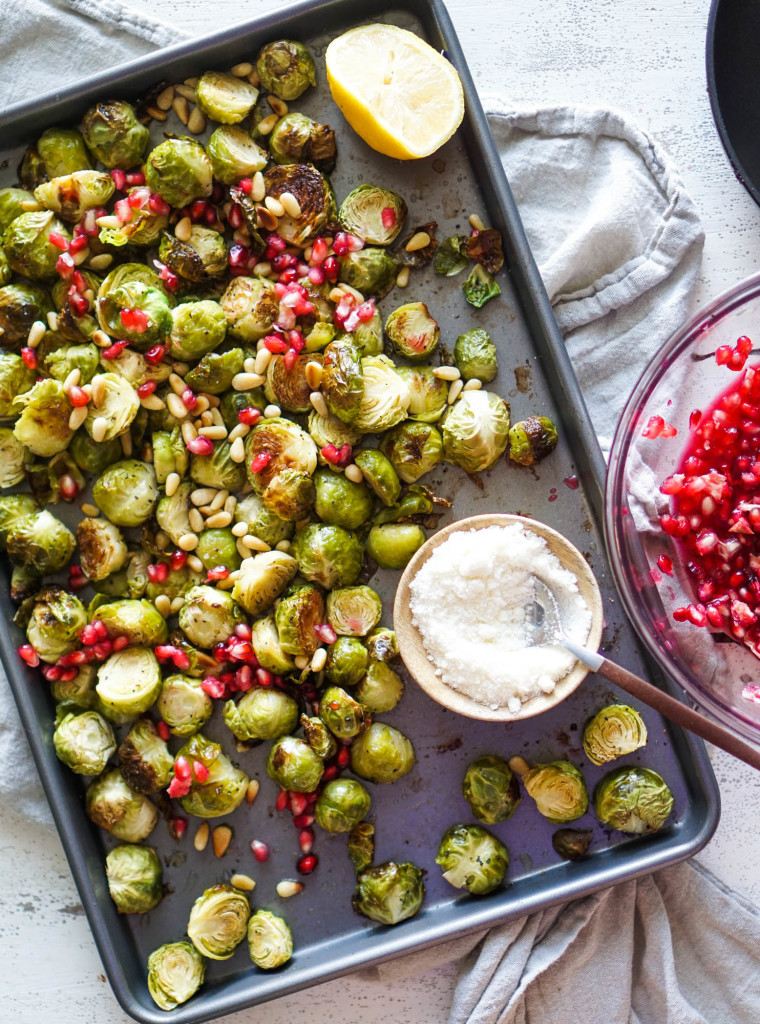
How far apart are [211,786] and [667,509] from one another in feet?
5.75

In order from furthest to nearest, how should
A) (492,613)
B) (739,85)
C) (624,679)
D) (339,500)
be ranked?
1. (739,85)
2. (339,500)
3. (492,613)
4. (624,679)

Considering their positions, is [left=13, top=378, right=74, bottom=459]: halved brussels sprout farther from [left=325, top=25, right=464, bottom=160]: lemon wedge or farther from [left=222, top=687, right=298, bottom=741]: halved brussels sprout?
[left=325, top=25, right=464, bottom=160]: lemon wedge

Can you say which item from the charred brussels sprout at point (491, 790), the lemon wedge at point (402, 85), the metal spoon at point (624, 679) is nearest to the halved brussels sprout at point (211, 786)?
the charred brussels sprout at point (491, 790)

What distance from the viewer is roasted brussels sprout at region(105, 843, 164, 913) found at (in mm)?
3146

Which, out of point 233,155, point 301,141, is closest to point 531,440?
point 301,141

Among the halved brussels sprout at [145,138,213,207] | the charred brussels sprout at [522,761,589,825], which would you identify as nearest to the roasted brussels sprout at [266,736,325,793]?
the charred brussels sprout at [522,761,589,825]

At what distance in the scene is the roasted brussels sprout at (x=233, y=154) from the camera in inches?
126

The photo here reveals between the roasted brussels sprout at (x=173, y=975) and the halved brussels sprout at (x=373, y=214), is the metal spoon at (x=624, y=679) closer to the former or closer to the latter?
the halved brussels sprout at (x=373, y=214)

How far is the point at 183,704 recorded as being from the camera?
10.4ft

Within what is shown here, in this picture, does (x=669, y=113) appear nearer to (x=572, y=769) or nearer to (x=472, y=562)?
(x=472, y=562)

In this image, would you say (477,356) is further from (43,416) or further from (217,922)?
(217,922)

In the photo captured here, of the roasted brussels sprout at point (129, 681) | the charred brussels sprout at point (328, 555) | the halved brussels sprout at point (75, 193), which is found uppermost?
the halved brussels sprout at point (75, 193)

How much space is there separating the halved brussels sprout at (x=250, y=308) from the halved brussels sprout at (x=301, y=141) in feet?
1.43

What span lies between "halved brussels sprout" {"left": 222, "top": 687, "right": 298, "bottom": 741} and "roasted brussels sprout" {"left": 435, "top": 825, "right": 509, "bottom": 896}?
65 cm
